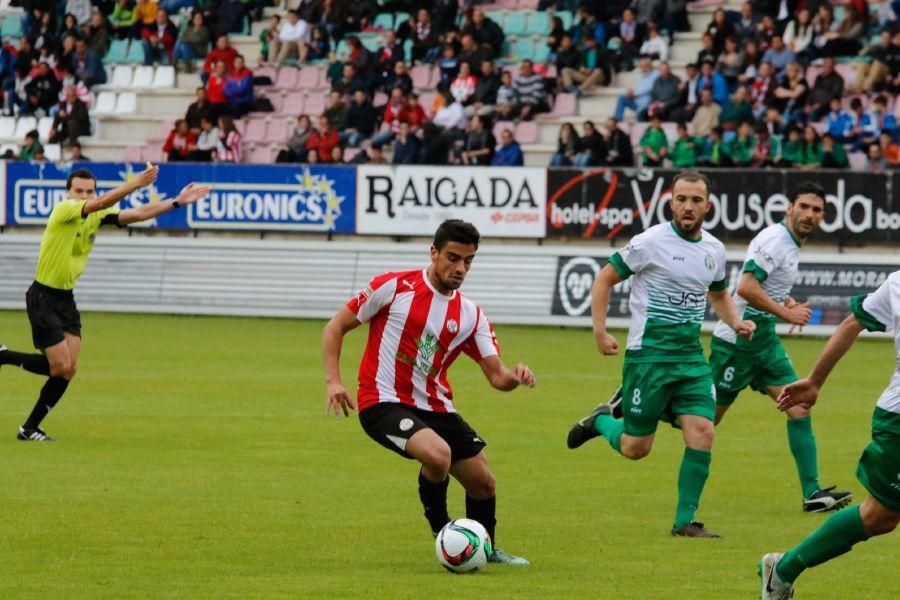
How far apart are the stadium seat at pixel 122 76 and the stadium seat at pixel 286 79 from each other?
12.5ft

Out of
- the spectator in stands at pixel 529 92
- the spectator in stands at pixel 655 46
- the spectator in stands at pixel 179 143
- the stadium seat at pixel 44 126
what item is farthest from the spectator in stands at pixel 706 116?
the stadium seat at pixel 44 126

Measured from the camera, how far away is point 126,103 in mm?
36281

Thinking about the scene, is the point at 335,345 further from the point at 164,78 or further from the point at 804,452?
the point at 164,78

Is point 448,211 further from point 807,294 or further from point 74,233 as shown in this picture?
point 74,233

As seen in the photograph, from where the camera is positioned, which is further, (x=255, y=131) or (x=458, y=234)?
(x=255, y=131)

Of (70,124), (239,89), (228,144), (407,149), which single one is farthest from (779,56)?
(70,124)

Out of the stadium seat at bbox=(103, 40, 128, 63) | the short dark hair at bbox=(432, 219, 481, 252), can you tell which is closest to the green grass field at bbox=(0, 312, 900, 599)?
the short dark hair at bbox=(432, 219, 481, 252)

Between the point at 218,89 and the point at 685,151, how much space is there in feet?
34.3

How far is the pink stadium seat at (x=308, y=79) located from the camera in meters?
34.9

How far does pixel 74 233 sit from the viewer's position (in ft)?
44.5

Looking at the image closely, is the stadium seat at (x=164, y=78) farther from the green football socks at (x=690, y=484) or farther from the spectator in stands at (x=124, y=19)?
the green football socks at (x=690, y=484)

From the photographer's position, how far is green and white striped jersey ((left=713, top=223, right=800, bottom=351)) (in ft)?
37.0

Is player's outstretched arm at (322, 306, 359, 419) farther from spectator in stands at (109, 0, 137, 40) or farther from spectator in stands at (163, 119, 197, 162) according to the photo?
spectator in stands at (109, 0, 137, 40)

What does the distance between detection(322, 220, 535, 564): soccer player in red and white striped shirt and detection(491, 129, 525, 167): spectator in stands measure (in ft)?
68.5
